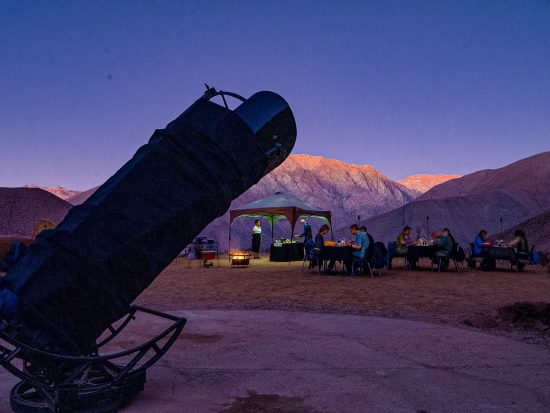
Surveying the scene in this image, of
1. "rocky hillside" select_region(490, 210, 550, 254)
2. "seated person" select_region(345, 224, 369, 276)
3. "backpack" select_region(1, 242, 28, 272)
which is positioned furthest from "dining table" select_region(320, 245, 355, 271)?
"rocky hillside" select_region(490, 210, 550, 254)

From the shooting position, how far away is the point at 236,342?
463 cm

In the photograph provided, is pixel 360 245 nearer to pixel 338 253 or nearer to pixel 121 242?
pixel 338 253

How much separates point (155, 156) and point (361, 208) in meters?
95.7

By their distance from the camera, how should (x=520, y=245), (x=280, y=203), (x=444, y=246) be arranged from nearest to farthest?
(x=444, y=246), (x=520, y=245), (x=280, y=203)

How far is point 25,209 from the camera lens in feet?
135

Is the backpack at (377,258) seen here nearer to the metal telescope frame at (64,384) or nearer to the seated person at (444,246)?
the seated person at (444,246)

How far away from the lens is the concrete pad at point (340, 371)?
112 inches

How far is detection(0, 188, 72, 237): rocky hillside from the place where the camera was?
129ft

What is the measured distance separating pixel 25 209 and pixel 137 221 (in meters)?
44.4

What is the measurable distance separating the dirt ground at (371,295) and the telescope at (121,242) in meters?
4.58

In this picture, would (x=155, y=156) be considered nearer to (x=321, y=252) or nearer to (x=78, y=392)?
(x=78, y=392)

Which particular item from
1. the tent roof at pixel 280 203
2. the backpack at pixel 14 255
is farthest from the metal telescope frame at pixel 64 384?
the tent roof at pixel 280 203

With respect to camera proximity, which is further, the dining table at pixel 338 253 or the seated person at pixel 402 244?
the seated person at pixel 402 244

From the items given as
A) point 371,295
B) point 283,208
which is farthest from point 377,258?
point 283,208
